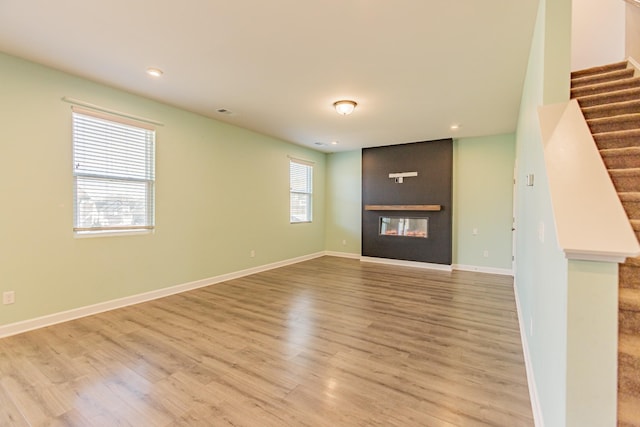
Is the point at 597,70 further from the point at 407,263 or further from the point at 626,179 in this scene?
the point at 407,263

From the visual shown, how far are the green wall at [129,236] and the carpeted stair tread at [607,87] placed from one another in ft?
14.7

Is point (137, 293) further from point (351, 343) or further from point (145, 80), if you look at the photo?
point (351, 343)

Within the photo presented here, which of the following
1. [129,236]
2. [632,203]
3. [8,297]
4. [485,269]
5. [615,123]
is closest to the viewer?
[632,203]

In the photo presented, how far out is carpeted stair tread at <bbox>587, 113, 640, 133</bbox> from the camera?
2008mm

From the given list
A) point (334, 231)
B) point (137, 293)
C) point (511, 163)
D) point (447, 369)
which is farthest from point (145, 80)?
point (511, 163)

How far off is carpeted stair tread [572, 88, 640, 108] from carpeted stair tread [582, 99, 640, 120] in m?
0.09

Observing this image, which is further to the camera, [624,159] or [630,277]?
[624,159]

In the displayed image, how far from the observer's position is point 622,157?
5.94 feet

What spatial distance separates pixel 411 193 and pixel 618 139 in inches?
169

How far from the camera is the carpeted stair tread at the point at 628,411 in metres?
1.08

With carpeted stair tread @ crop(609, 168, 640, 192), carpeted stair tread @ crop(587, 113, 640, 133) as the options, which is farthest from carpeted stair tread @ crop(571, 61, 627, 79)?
carpeted stair tread @ crop(609, 168, 640, 192)

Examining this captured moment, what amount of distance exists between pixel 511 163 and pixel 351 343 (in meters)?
4.68

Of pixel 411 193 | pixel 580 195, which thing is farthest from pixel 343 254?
pixel 580 195

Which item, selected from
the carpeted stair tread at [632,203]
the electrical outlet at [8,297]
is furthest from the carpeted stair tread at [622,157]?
the electrical outlet at [8,297]
